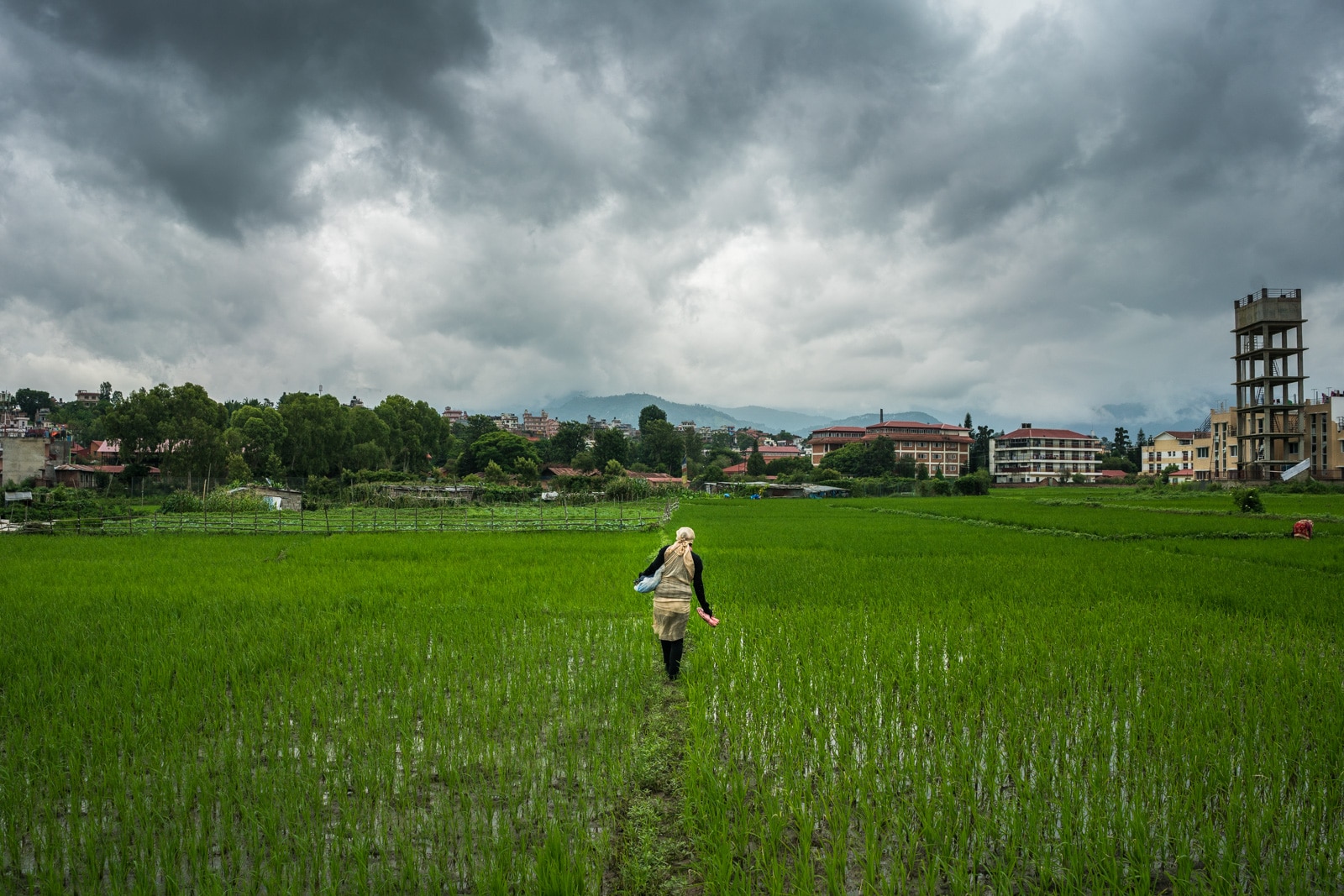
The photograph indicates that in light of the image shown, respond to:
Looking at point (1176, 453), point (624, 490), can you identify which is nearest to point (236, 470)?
point (624, 490)

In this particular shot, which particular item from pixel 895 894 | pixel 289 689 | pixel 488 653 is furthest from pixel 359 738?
pixel 895 894

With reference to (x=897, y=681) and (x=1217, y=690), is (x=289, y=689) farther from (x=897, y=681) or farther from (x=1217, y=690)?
(x=1217, y=690)

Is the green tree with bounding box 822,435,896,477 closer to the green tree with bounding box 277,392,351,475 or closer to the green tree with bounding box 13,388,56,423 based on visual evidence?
the green tree with bounding box 277,392,351,475

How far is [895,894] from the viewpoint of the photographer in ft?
10.7

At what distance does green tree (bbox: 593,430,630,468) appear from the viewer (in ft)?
260

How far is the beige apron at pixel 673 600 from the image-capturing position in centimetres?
647

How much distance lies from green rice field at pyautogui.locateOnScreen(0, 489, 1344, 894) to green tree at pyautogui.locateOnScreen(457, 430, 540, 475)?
61201 millimetres

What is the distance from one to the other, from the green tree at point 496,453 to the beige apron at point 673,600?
2595 inches

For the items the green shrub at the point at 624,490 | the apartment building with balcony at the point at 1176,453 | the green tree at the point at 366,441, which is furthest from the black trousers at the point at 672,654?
the apartment building with balcony at the point at 1176,453

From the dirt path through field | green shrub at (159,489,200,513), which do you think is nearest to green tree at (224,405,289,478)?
green shrub at (159,489,200,513)

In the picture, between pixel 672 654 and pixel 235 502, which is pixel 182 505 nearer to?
pixel 235 502

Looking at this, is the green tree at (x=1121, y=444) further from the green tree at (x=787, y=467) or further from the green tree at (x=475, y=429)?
the green tree at (x=475, y=429)

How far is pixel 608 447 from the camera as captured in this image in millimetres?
80688

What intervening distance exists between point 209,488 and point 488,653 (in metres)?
45.8
